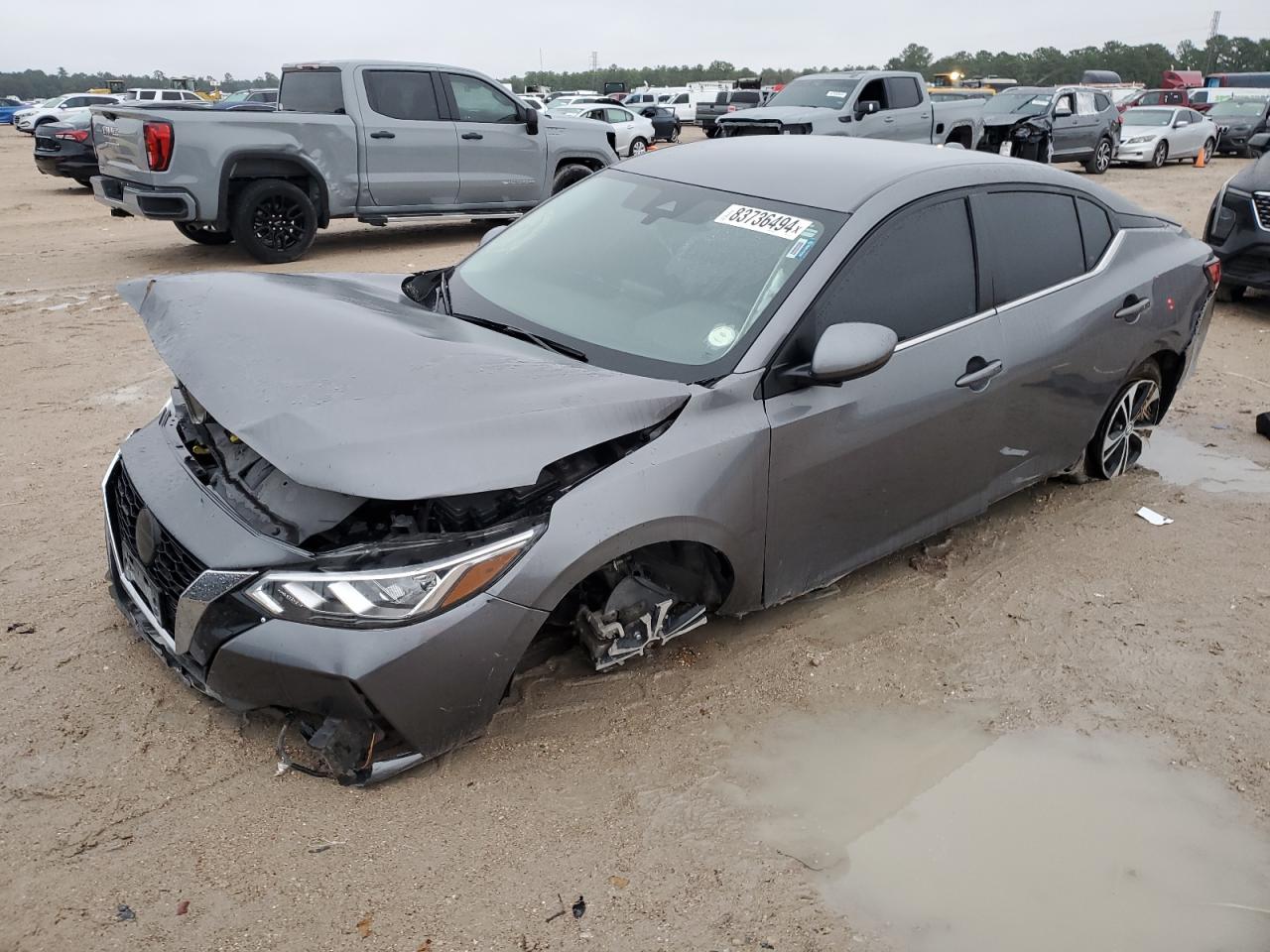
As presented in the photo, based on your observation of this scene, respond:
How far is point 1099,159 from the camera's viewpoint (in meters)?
20.5

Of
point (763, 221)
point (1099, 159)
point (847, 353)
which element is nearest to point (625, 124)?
point (1099, 159)

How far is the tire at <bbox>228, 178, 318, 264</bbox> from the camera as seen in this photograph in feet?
31.8

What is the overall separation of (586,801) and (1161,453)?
4375mm

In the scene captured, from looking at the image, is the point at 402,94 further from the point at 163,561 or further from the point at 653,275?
the point at 163,561

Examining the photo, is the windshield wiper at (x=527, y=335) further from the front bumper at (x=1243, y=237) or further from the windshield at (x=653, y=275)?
the front bumper at (x=1243, y=237)

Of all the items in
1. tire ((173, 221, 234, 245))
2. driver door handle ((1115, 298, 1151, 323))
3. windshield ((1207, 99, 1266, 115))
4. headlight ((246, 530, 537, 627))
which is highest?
windshield ((1207, 99, 1266, 115))

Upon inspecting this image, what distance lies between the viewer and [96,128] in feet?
33.0

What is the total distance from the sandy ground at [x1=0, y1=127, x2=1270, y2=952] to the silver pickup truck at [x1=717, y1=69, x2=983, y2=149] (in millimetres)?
12123

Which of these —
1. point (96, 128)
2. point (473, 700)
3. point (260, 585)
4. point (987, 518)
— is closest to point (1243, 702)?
point (987, 518)

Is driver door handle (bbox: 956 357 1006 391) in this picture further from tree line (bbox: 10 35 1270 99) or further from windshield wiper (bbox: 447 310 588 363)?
tree line (bbox: 10 35 1270 99)

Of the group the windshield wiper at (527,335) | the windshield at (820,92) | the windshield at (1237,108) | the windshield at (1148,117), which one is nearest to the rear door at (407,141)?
the windshield wiper at (527,335)

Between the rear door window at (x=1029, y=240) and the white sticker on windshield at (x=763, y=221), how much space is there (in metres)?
0.86

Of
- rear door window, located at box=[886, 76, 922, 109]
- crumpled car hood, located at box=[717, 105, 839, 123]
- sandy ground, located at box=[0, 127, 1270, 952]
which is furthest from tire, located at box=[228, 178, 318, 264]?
rear door window, located at box=[886, 76, 922, 109]

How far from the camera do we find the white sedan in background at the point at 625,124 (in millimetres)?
26766
